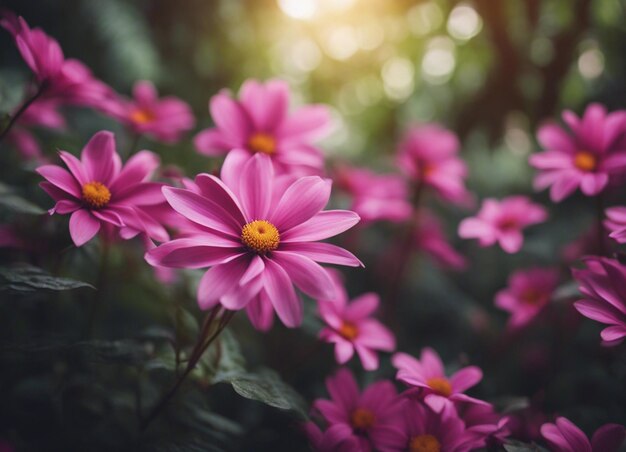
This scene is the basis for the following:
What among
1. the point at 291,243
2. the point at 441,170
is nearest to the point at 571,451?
the point at 291,243

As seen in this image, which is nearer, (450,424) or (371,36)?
(450,424)

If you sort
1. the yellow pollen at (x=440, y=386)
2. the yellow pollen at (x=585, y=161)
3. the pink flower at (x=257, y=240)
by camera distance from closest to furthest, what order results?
the pink flower at (x=257, y=240) → the yellow pollen at (x=440, y=386) → the yellow pollen at (x=585, y=161)

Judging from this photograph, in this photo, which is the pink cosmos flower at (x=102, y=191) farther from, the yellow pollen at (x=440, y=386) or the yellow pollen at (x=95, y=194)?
the yellow pollen at (x=440, y=386)

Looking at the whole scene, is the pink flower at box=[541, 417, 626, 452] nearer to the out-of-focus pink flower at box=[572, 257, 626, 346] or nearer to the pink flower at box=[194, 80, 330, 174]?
the out-of-focus pink flower at box=[572, 257, 626, 346]

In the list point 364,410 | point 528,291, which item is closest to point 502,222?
point 528,291

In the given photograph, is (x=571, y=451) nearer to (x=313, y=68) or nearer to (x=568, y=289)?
(x=568, y=289)

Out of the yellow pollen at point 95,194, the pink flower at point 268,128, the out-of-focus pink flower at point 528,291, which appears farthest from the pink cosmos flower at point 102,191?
the out-of-focus pink flower at point 528,291

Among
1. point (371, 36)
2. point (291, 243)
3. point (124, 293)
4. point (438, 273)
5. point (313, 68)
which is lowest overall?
point (124, 293)

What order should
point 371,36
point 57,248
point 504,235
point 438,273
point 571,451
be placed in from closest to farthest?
point 571,451 → point 57,248 → point 504,235 → point 438,273 → point 371,36
